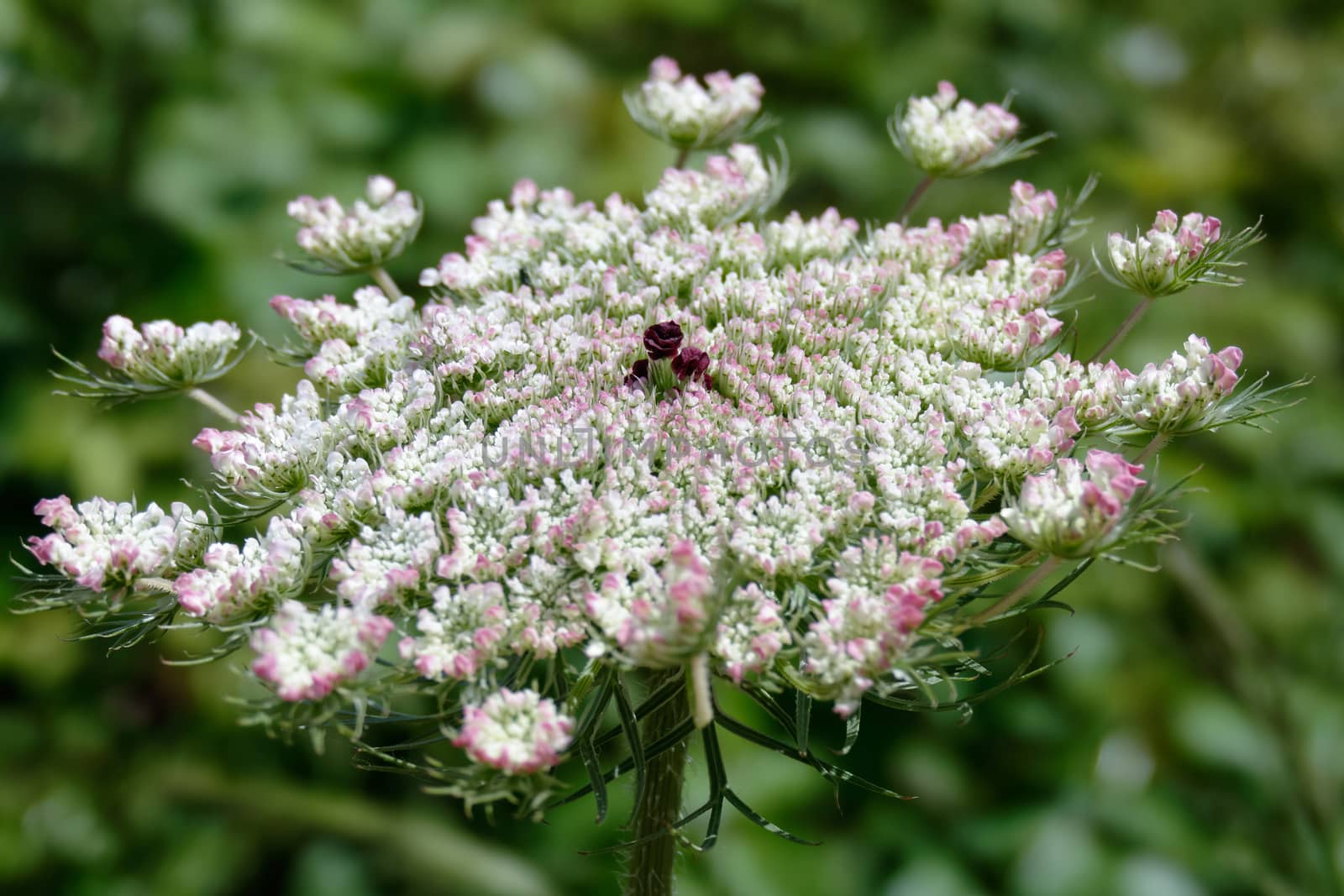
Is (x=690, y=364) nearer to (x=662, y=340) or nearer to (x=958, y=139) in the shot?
(x=662, y=340)

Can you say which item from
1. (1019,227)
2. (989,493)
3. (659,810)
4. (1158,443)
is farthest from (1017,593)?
(1019,227)

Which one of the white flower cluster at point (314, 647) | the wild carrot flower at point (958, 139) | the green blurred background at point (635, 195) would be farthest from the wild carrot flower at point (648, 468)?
the green blurred background at point (635, 195)

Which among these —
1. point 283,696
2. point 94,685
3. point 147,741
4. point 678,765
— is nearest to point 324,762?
point 147,741

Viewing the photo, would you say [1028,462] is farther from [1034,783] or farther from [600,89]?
[600,89]

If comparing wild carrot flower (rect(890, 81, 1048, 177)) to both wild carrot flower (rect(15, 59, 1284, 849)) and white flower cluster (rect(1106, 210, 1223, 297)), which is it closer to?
wild carrot flower (rect(15, 59, 1284, 849))

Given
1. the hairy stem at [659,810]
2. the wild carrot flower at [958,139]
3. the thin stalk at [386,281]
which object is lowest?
the hairy stem at [659,810]

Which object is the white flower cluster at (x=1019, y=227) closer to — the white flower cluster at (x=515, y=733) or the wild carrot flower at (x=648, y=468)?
the wild carrot flower at (x=648, y=468)
